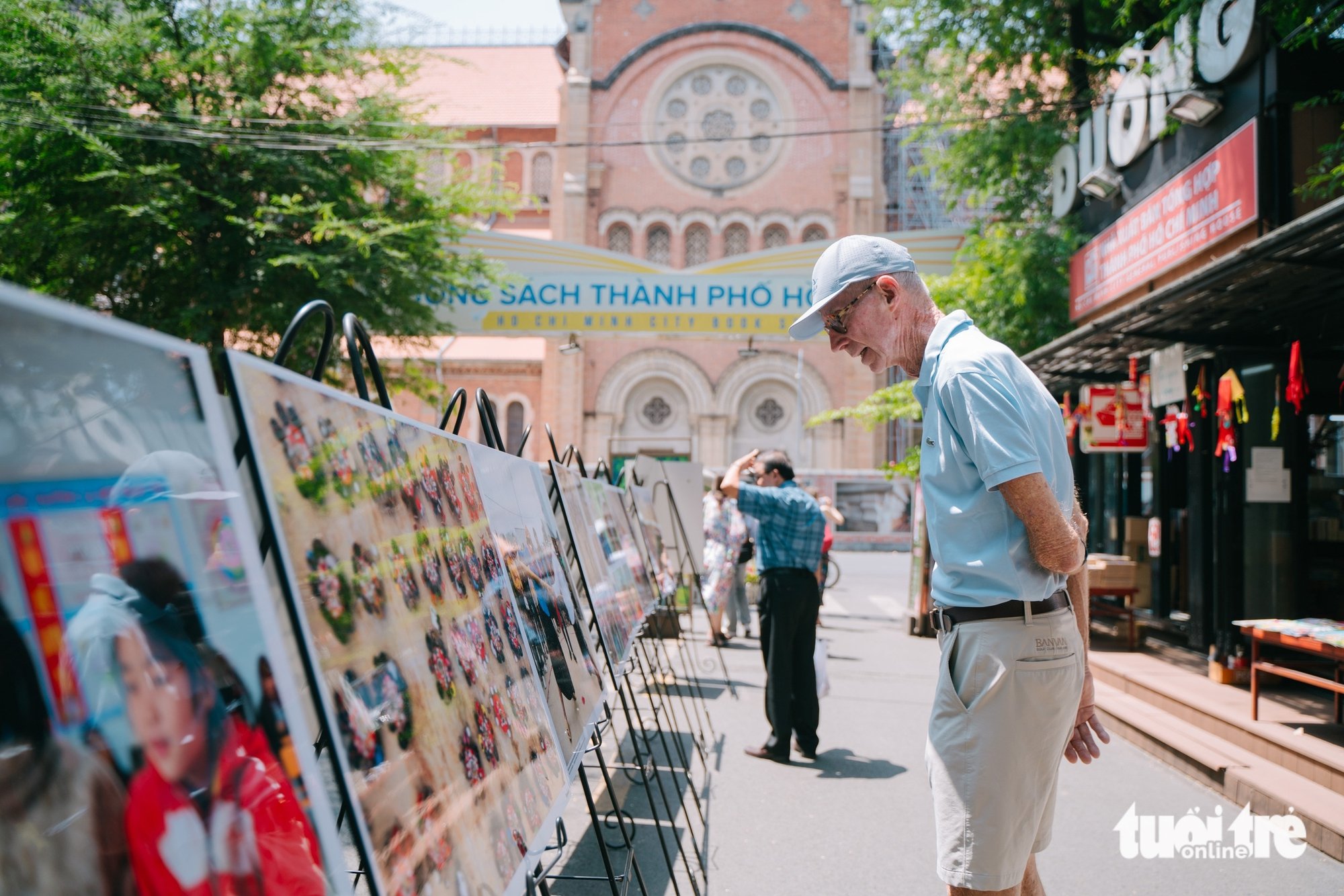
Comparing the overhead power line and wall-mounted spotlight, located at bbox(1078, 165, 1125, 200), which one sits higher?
the overhead power line

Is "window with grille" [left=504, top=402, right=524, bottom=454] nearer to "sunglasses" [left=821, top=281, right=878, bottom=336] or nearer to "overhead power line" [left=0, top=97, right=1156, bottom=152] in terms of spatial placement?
"overhead power line" [left=0, top=97, right=1156, bottom=152]

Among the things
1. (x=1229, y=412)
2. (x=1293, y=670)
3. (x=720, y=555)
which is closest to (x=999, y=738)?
(x=1293, y=670)

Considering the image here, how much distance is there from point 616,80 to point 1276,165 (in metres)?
32.0

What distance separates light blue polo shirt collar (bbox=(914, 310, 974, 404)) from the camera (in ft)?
8.26

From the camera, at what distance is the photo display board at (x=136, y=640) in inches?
36.4

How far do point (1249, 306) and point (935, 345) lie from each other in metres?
6.14

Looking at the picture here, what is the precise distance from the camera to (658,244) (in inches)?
1473

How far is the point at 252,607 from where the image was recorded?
1188mm

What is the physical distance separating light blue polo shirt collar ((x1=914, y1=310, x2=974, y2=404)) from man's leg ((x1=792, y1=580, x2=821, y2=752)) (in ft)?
13.0

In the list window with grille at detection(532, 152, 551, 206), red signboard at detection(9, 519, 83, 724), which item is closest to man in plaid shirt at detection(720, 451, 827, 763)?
red signboard at detection(9, 519, 83, 724)

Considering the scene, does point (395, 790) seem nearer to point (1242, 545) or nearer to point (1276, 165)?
point (1242, 545)

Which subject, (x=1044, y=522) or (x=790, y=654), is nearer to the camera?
(x=1044, y=522)

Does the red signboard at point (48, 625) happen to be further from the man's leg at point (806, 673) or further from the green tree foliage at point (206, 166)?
the green tree foliage at point (206, 166)

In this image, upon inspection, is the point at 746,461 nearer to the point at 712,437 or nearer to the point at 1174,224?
the point at 1174,224
